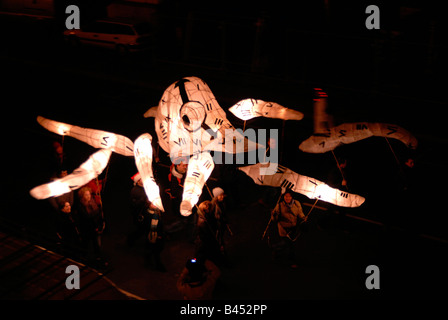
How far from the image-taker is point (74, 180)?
29.0 feet

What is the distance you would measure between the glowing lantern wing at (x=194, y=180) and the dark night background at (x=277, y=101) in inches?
67.4

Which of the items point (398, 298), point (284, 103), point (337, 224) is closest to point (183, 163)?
point (337, 224)

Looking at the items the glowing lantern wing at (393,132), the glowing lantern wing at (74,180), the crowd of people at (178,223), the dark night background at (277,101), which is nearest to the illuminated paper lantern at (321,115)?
the glowing lantern wing at (393,132)

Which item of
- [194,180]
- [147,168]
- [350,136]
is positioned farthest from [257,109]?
[147,168]

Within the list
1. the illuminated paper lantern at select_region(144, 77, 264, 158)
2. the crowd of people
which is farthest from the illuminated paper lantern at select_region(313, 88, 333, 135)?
the crowd of people

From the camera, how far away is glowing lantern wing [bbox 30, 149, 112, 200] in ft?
27.4

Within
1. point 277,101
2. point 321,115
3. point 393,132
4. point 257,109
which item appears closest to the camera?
point 321,115

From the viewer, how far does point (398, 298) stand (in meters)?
9.27

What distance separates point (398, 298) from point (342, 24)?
13237 mm

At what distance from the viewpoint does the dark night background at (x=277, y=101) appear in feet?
32.8

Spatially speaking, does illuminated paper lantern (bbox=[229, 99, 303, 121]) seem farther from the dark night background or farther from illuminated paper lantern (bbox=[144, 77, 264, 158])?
the dark night background

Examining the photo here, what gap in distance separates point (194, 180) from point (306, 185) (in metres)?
2.00

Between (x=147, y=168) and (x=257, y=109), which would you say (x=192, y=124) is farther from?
(x=257, y=109)
